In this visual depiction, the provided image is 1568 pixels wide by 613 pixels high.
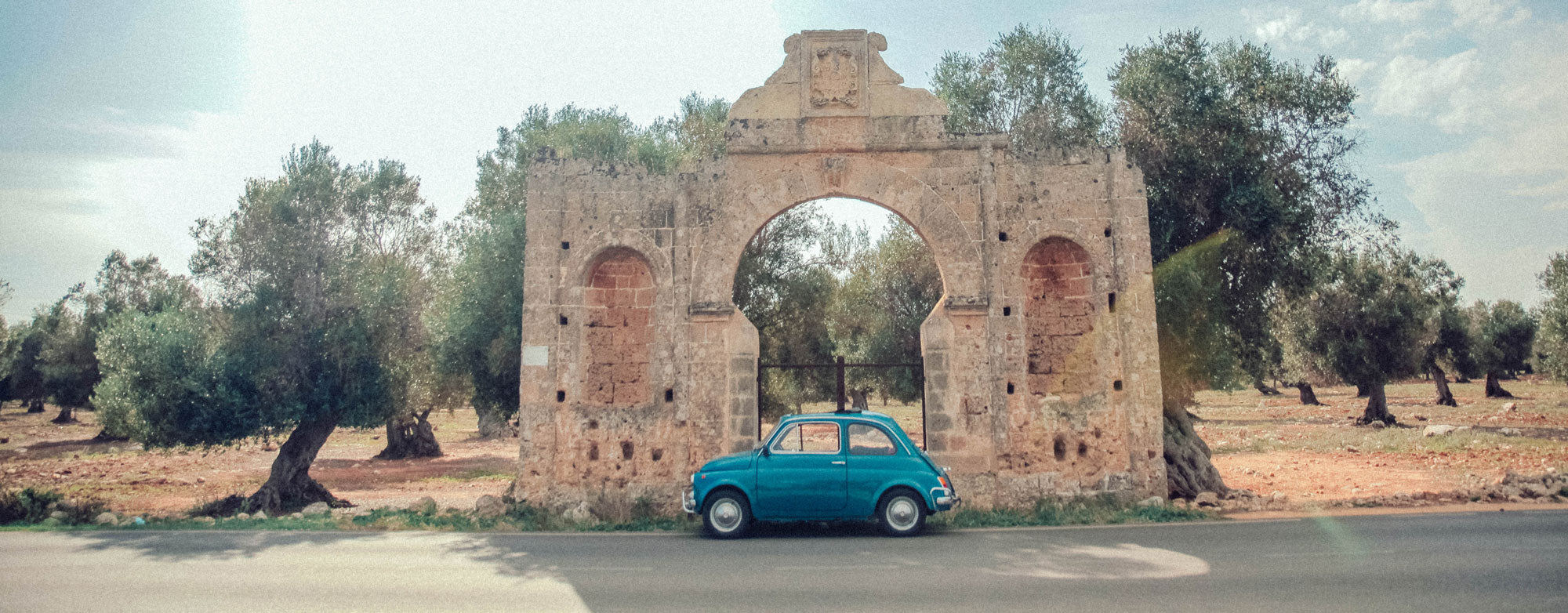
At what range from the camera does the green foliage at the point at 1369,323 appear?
27.5 metres

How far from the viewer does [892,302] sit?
23344mm

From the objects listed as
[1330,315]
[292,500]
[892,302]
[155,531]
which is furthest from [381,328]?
[1330,315]

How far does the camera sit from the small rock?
10.9 m

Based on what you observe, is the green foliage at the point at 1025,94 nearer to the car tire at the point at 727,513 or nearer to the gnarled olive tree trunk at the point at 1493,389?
the car tire at the point at 727,513

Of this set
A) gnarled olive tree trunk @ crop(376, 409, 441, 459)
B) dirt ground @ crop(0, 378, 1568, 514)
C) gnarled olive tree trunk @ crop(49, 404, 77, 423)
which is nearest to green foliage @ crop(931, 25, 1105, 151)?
dirt ground @ crop(0, 378, 1568, 514)

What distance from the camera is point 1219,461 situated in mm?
20250

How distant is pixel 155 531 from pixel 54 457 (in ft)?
73.2

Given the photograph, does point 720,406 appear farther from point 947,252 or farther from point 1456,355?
point 1456,355

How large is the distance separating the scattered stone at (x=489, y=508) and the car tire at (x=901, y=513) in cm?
581

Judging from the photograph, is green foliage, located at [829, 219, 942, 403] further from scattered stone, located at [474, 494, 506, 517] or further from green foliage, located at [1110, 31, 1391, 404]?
scattered stone, located at [474, 494, 506, 517]

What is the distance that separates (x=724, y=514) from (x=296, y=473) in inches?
443

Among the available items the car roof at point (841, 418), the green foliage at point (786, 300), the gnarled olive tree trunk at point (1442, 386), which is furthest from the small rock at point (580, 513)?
the gnarled olive tree trunk at point (1442, 386)

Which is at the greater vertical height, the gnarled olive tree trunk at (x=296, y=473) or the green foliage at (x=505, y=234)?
the green foliage at (x=505, y=234)

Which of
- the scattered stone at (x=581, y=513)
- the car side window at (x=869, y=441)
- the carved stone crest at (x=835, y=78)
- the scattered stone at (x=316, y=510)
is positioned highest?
the carved stone crest at (x=835, y=78)
